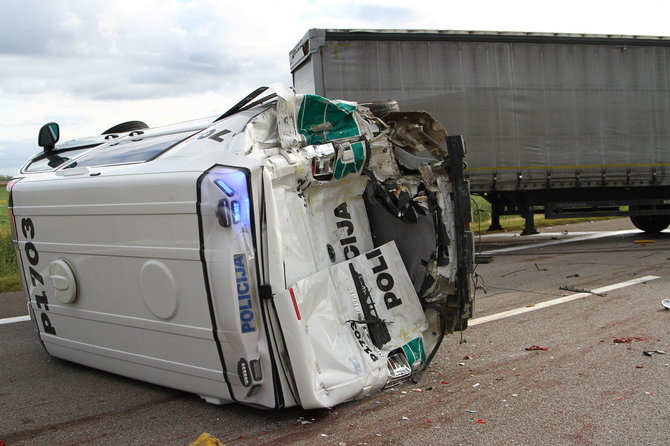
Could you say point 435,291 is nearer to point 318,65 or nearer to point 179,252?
point 179,252

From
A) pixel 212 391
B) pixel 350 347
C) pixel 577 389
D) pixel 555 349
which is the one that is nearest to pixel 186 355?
pixel 212 391

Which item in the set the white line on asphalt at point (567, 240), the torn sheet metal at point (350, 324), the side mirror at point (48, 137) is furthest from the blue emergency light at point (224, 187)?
the white line on asphalt at point (567, 240)

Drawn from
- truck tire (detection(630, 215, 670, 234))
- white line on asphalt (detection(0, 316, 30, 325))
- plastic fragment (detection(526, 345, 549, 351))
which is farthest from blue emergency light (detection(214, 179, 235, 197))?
truck tire (detection(630, 215, 670, 234))

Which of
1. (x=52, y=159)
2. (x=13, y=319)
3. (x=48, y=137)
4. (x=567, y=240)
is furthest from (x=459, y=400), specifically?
(x=567, y=240)

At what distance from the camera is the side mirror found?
5867mm

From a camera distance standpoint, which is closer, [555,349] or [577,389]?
[577,389]

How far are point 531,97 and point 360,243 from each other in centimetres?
891

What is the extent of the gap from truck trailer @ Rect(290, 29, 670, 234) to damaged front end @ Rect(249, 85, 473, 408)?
22.3 ft

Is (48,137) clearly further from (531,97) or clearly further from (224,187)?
(531,97)

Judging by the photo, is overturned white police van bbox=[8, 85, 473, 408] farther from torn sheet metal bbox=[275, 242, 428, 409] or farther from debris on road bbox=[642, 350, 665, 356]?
debris on road bbox=[642, 350, 665, 356]

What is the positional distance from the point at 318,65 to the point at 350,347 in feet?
26.5

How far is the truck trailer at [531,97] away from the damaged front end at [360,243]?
6.78 m

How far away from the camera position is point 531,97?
12594mm

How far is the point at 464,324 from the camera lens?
16.6 feet
